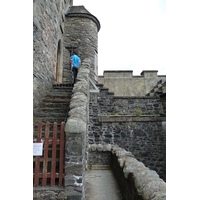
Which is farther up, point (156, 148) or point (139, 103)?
point (139, 103)

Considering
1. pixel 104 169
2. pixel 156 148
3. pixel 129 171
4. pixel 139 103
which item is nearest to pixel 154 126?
pixel 156 148

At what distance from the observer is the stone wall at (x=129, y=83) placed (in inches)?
548

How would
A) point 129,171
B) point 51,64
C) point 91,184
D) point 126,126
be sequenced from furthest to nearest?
point 126,126 < point 51,64 < point 91,184 < point 129,171

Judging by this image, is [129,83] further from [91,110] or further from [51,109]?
[51,109]

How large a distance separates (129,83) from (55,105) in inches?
355

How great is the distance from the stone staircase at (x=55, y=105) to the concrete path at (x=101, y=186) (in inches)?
65.9

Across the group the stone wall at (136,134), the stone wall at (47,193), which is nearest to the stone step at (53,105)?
the stone wall at (136,134)

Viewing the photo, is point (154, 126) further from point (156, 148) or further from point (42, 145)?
point (42, 145)

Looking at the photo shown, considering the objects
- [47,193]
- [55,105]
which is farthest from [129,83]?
[47,193]

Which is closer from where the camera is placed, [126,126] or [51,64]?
[51,64]
